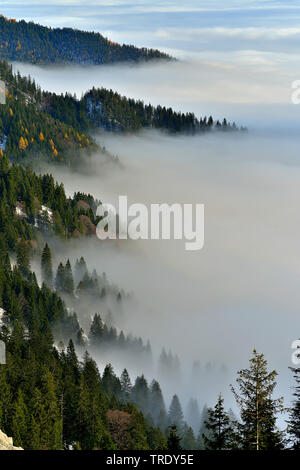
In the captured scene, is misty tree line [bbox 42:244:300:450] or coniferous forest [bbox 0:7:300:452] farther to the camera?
coniferous forest [bbox 0:7:300:452]

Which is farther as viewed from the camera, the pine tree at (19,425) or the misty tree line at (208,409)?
the pine tree at (19,425)

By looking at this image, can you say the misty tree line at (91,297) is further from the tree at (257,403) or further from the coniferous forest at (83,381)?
the tree at (257,403)

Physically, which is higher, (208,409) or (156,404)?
(208,409)

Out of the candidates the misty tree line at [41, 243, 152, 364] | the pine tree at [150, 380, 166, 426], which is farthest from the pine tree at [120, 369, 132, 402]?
the misty tree line at [41, 243, 152, 364]

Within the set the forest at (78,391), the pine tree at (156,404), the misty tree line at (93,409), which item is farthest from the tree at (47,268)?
the pine tree at (156,404)

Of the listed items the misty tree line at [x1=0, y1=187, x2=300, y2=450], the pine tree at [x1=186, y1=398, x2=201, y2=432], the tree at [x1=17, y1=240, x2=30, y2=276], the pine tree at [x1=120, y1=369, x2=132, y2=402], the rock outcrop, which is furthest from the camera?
the tree at [x1=17, y1=240, x2=30, y2=276]

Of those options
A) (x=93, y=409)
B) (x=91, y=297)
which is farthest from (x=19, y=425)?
(x=91, y=297)

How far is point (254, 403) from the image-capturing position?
144ft

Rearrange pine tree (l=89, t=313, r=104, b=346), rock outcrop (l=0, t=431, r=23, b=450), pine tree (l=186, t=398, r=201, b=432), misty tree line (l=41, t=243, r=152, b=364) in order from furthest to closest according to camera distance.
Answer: misty tree line (l=41, t=243, r=152, b=364), pine tree (l=89, t=313, r=104, b=346), pine tree (l=186, t=398, r=201, b=432), rock outcrop (l=0, t=431, r=23, b=450)

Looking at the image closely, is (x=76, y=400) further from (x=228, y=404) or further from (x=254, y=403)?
(x=228, y=404)

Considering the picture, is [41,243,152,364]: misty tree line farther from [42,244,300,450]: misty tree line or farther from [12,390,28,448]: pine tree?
[12,390,28,448]: pine tree

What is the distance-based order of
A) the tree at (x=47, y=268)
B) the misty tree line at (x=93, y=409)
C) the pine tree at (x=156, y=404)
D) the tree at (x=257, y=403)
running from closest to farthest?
the tree at (x=257, y=403)
the misty tree line at (x=93, y=409)
the pine tree at (x=156, y=404)
the tree at (x=47, y=268)

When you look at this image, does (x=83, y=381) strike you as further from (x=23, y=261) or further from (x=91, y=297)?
(x=91, y=297)

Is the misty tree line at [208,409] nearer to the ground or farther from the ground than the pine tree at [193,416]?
farther from the ground
